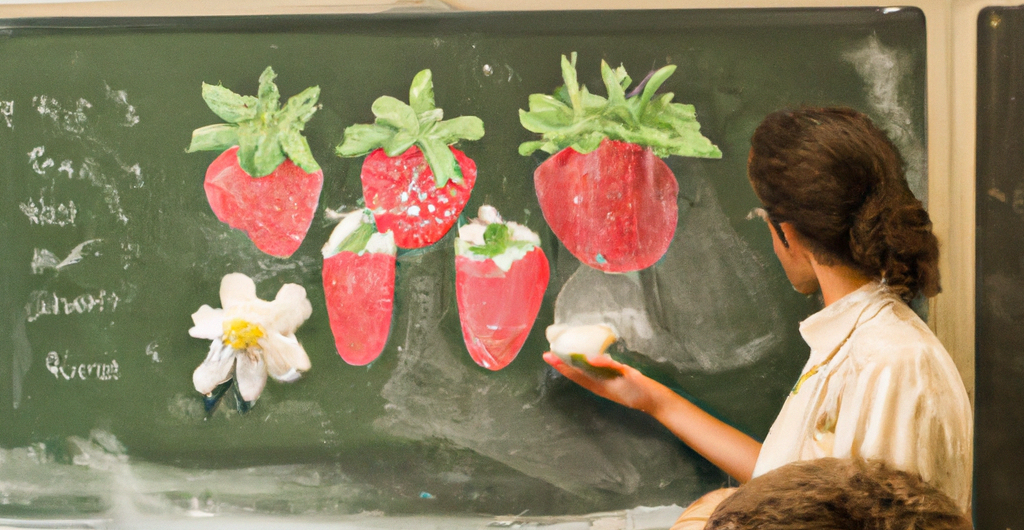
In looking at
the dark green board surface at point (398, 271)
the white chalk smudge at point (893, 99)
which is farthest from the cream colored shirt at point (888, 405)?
the white chalk smudge at point (893, 99)

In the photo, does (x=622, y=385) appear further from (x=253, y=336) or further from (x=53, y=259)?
(x=53, y=259)

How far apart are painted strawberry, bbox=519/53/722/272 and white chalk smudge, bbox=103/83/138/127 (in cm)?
62

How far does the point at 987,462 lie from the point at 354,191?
3.44ft

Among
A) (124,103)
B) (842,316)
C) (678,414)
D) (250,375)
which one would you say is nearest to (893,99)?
(842,316)

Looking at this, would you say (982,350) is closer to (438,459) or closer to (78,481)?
(438,459)

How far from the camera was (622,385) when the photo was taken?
1003 millimetres

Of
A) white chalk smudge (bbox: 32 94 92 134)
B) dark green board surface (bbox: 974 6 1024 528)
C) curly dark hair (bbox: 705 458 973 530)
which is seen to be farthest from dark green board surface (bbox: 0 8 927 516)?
curly dark hair (bbox: 705 458 973 530)

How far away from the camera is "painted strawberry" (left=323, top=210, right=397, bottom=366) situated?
1.02m

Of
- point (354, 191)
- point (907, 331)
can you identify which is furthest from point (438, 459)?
point (907, 331)

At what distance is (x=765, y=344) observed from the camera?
1010 millimetres

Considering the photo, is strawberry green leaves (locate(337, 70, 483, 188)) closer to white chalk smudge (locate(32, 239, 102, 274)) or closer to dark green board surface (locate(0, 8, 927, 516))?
dark green board surface (locate(0, 8, 927, 516))

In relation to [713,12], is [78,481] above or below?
below

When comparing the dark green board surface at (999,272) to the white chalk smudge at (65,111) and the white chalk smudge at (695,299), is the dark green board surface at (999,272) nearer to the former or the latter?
the white chalk smudge at (695,299)

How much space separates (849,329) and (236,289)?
2.98 feet
